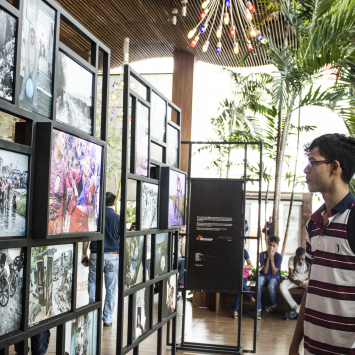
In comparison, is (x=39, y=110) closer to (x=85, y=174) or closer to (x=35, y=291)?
(x=85, y=174)

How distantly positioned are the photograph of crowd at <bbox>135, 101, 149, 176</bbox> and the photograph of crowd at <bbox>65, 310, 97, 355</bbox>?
1.06m

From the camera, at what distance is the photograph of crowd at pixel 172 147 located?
388cm

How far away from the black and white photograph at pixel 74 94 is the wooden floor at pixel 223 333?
9.54 ft

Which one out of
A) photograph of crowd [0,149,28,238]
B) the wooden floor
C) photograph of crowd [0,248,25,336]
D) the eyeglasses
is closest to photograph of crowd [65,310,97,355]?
photograph of crowd [0,248,25,336]

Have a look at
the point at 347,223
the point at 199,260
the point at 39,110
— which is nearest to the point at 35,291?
the point at 39,110

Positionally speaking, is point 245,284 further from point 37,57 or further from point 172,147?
point 37,57

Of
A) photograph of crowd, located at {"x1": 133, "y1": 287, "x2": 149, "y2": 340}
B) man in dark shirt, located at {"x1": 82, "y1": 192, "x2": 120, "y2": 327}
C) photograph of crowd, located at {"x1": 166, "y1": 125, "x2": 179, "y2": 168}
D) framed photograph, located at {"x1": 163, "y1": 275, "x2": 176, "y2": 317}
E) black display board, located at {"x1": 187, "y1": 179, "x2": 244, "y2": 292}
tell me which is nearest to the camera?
photograph of crowd, located at {"x1": 133, "y1": 287, "x2": 149, "y2": 340}

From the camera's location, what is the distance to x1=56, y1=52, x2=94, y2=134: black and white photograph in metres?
2.07

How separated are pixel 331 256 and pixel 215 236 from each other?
3.10m

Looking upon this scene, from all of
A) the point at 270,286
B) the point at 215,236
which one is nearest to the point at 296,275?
the point at 270,286

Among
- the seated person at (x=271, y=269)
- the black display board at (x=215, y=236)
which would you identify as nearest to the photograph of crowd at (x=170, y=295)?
the black display board at (x=215, y=236)

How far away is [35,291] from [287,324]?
4.89m

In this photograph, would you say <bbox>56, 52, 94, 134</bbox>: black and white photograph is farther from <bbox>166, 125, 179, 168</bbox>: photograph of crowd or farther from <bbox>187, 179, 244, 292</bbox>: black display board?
<bbox>187, 179, 244, 292</bbox>: black display board

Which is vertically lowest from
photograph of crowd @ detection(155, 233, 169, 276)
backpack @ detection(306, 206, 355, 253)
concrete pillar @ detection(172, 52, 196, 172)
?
photograph of crowd @ detection(155, 233, 169, 276)
